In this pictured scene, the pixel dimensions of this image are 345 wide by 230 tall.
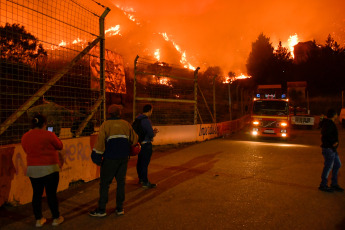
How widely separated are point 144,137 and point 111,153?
61.6 inches

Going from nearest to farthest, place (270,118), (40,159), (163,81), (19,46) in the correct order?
1. (40,159)
2. (19,46)
3. (163,81)
4. (270,118)

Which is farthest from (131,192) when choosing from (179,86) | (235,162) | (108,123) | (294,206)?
(179,86)

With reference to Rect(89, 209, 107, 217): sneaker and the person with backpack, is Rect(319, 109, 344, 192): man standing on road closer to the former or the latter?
the person with backpack

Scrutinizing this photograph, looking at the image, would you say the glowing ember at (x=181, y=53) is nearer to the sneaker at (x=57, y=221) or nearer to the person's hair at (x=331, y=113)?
the person's hair at (x=331, y=113)

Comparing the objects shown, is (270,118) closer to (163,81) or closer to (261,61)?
(163,81)

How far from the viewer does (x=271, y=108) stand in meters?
14.7

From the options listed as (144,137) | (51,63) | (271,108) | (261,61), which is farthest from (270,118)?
(261,61)

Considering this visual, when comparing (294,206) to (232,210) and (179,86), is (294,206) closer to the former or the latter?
(232,210)

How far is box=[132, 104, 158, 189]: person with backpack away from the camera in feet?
18.4

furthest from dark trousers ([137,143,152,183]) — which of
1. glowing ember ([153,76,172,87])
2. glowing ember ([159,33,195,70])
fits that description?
glowing ember ([159,33,195,70])

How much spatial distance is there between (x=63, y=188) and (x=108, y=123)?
2.20 metres

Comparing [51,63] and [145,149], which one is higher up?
[51,63]

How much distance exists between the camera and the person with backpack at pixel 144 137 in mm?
5621

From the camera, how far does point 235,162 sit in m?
8.62
